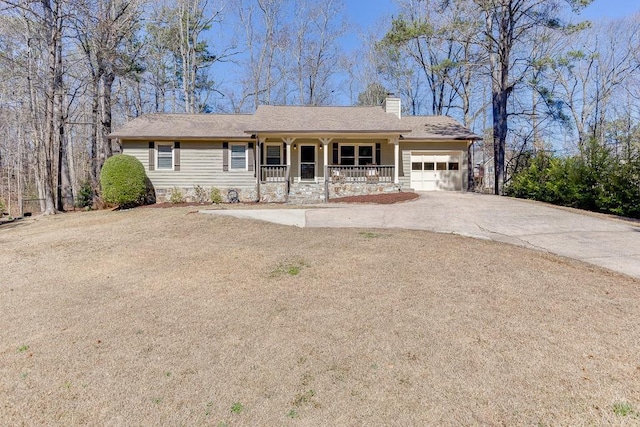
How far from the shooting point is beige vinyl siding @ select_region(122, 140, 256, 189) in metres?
15.9

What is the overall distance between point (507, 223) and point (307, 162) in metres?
9.68

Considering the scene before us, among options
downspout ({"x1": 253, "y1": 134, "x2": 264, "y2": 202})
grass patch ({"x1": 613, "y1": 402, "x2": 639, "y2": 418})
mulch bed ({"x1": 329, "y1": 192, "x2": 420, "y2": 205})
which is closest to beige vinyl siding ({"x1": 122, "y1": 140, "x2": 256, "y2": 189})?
downspout ({"x1": 253, "y1": 134, "x2": 264, "y2": 202})

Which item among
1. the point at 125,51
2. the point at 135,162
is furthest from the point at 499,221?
the point at 125,51

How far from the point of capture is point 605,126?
24.8 metres

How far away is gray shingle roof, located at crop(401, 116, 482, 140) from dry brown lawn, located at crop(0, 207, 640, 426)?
1211cm

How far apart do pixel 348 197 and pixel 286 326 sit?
11.5 meters

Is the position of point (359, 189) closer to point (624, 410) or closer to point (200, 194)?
point (200, 194)

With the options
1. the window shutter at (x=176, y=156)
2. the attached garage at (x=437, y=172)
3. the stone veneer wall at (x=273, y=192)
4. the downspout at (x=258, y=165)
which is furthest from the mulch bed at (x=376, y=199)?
the attached garage at (x=437, y=172)

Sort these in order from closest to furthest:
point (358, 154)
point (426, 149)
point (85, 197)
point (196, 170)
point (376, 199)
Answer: point (376, 199), point (196, 170), point (358, 154), point (426, 149), point (85, 197)

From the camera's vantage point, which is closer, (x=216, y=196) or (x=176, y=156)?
(x=216, y=196)

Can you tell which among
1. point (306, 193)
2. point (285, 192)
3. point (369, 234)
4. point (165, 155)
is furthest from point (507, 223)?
point (165, 155)

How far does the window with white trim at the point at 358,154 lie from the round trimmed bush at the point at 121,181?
9.02 metres

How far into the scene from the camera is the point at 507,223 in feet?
30.3

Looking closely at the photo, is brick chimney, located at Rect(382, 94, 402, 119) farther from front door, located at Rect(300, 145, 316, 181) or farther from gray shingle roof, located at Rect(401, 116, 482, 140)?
front door, located at Rect(300, 145, 316, 181)
